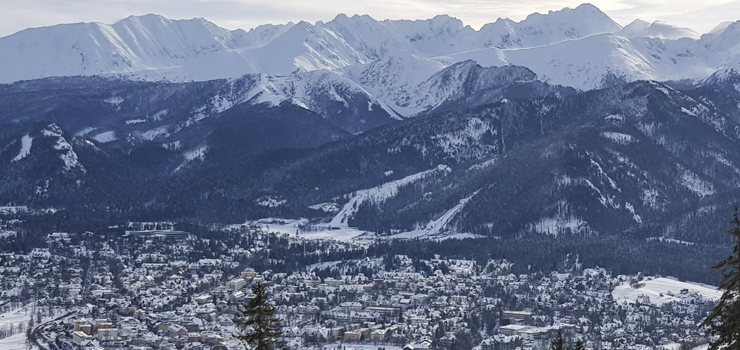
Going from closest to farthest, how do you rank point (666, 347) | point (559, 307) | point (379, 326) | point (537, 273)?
point (666, 347), point (379, 326), point (559, 307), point (537, 273)

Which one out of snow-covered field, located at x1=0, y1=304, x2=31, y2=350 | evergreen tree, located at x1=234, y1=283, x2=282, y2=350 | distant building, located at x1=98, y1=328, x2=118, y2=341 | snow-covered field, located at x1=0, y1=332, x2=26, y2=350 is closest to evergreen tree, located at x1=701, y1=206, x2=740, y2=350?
evergreen tree, located at x1=234, y1=283, x2=282, y2=350

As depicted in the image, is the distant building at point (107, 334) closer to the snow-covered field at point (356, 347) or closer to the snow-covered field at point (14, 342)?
the snow-covered field at point (14, 342)

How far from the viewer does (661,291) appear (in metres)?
158

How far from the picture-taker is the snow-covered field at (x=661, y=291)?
15331cm

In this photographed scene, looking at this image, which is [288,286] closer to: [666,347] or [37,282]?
[37,282]

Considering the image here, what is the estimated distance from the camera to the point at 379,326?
443 feet

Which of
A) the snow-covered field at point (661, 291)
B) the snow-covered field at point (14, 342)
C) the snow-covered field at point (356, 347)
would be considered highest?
the snow-covered field at point (661, 291)

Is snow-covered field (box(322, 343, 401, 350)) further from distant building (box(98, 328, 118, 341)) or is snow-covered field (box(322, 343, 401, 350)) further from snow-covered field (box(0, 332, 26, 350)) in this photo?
snow-covered field (box(0, 332, 26, 350))

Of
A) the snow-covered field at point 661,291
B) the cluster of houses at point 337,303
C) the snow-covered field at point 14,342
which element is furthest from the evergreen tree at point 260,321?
the snow-covered field at point 661,291

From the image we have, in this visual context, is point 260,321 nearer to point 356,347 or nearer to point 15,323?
point 356,347

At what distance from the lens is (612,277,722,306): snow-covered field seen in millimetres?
153312

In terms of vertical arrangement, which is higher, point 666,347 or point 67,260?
point 67,260

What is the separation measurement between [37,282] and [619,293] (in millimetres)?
62771

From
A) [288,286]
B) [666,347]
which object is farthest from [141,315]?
[666,347]
